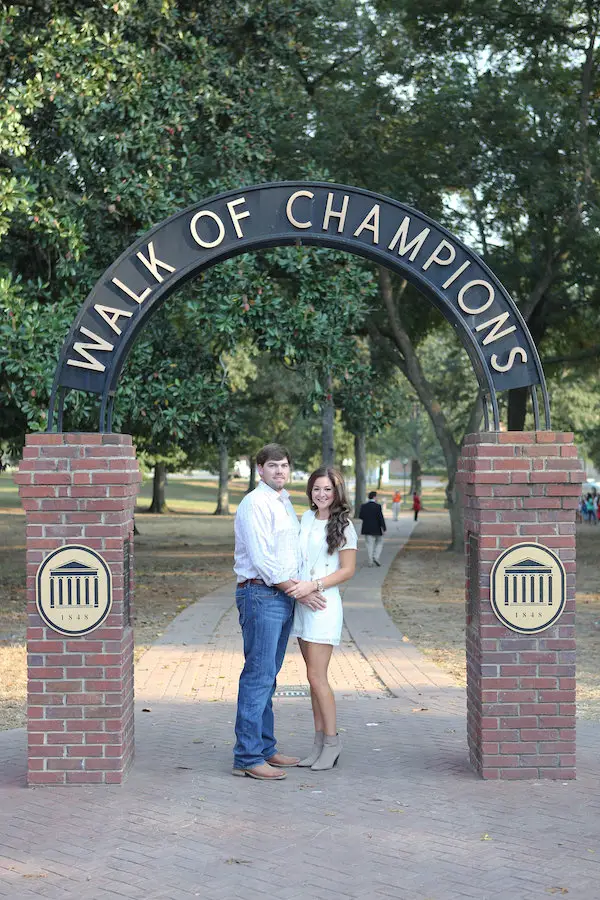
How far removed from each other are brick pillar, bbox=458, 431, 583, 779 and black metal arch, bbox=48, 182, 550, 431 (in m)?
0.42

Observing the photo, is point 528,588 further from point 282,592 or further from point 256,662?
point 256,662

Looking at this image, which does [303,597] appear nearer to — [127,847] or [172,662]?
[127,847]

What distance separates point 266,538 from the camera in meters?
6.00

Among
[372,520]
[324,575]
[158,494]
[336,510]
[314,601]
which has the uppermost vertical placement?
[336,510]

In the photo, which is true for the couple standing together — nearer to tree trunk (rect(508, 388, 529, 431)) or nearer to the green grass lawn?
tree trunk (rect(508, 388, 529, 431))

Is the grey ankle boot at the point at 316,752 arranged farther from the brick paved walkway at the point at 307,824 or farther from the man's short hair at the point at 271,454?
the man's short hair at the point at 271,454

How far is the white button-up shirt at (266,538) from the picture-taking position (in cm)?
598

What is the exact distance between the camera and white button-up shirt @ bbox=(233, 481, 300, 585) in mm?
5980

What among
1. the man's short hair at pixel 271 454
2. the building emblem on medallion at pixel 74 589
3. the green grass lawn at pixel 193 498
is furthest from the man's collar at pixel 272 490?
the green grass lawn at pixel 193 498

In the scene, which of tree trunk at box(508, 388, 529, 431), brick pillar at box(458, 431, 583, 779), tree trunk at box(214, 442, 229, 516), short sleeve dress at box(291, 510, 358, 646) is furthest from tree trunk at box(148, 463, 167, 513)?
brick pillar at box(458, 431, 583, 779)

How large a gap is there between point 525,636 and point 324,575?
1.20m

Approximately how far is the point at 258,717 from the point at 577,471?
7.50 feet

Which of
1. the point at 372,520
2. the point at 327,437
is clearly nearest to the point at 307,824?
the point at 372,520

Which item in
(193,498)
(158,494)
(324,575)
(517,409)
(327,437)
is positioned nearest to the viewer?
(324,575)
